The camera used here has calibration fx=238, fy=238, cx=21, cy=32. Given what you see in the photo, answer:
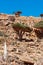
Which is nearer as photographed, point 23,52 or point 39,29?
point 23,52

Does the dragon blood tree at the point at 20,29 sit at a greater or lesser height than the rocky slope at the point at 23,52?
greater

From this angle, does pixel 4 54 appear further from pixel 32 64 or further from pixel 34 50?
pixel 34 50

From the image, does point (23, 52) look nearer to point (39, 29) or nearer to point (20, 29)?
point (20, 29)

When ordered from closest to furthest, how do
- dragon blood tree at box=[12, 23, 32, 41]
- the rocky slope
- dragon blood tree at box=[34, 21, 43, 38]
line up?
the rocky slope → dragon blood tree at box=[12, 23, 32, 41] → dragon blood tree at box=[34, 21, 43, 38]

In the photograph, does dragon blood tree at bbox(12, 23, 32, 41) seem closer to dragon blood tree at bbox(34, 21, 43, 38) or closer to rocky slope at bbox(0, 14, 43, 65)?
rocky slope at bbox(0, 14, 43, 65)

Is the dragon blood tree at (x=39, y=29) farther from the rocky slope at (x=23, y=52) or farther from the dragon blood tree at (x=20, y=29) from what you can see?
the dragon blood tree at (x=20, y=29)

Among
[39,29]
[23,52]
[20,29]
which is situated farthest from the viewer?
[39,29]

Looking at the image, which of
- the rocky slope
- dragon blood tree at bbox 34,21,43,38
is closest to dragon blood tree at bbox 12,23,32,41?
the rocky slope

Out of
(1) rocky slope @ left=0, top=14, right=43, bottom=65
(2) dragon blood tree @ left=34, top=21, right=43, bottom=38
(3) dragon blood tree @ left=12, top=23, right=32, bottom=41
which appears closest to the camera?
(1) rocky slope @ left=0, top=14, right=43, bottom=65

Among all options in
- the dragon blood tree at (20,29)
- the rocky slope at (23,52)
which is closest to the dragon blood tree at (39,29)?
the rocky slope at (23,52)

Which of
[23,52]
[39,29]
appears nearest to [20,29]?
[39,29]

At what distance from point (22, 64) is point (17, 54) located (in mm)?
1827

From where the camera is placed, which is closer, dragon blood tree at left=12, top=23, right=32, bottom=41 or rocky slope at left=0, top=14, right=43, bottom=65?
rocky slope at left=0, top=14, right=43, bottom=65

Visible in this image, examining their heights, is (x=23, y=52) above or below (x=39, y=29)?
below
